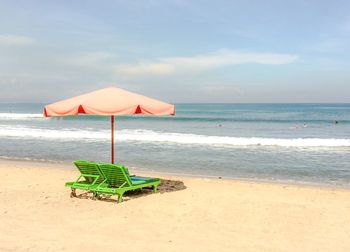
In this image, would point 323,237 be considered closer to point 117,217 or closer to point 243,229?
point 243,229

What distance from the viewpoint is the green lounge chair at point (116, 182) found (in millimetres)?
7949

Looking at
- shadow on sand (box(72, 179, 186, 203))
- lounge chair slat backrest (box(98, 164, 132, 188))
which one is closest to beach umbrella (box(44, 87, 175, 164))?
lounge chair slat backrest (box(98, 164, 132, 188))

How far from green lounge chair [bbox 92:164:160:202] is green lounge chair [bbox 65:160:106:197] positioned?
133 millimetres

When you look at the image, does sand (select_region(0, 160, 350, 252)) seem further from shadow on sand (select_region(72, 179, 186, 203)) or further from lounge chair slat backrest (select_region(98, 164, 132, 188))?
lounge chair slat backrest (select_region(98, 164, 132, 188))

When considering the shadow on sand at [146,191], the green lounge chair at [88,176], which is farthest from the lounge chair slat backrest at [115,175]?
the shadow on sand at [146,191]

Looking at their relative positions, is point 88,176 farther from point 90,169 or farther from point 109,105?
point 109,105

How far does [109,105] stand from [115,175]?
1.42 metres

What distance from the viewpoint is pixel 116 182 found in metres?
8.37

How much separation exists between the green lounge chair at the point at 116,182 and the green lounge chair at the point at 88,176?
0.44ft

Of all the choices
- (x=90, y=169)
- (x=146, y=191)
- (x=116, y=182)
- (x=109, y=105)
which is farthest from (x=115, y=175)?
(x=109, y=105)

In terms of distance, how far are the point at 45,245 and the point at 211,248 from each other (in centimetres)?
219

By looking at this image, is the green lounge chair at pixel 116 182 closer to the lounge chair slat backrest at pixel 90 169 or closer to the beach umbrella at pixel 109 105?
the lounge chair slat backrest at pixel 90 169

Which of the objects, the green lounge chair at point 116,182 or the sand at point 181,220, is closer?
the sand at point 181,220

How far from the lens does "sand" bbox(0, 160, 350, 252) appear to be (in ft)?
18.3
